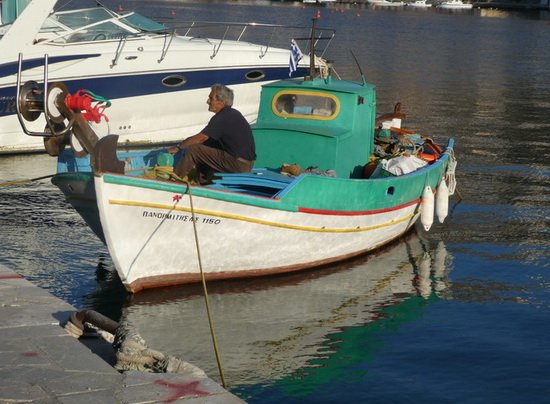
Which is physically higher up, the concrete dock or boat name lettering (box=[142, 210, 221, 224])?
boat name lettering (box=[142, 210, 221, 224])

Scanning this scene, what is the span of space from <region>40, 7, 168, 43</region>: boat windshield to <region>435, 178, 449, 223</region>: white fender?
343 inches

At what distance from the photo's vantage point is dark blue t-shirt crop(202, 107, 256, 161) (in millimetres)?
12609

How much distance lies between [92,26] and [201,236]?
1021 cm

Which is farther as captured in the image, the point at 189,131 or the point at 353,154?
Answer: the point at 189,131

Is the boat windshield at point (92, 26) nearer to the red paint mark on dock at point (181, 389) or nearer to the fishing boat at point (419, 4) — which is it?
the red paint mark on dock at point (181, 389)

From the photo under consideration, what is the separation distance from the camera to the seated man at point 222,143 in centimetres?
1262

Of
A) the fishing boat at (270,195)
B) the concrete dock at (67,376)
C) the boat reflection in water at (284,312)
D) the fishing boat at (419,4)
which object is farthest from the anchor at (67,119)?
the fishing boat at (419,4)

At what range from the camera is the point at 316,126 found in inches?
555

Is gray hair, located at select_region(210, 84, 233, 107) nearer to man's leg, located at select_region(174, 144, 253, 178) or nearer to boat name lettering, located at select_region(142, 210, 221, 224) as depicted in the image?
man's leg, located at select_region(174, 144, 253, 178)

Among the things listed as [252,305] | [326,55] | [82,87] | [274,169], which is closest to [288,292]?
[252,305]

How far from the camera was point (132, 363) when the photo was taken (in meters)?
8.43

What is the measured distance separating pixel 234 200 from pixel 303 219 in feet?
3.70

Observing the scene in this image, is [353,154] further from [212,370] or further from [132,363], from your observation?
[132,363]

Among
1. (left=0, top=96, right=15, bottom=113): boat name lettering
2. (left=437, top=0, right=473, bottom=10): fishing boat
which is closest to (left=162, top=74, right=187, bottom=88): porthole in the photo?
(left=0, top=96, right=15, bottom=113): boat name lettering
